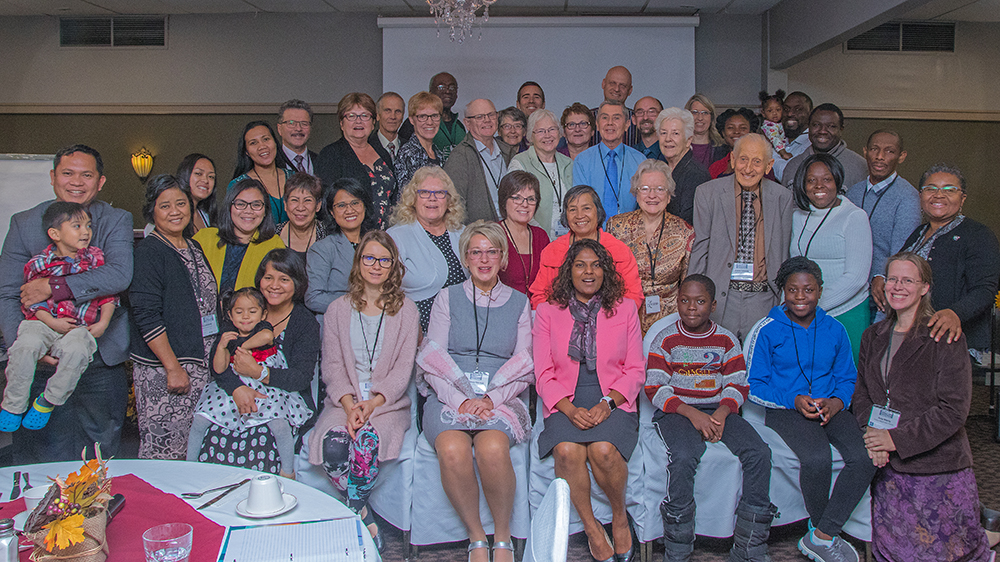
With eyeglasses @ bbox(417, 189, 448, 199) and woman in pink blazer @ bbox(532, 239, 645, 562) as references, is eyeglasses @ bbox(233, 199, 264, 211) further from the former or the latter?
woman in pink blazer @ bbox(532, 239, 645, 562)

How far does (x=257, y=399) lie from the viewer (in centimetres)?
282

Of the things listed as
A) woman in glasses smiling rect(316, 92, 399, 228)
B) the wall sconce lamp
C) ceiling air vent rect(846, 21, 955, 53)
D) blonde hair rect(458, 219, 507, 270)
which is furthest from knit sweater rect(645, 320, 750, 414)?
the wall sconce lamp

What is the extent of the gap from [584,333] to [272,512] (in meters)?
1.80

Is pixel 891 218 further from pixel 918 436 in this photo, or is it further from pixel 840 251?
pixel 918 436

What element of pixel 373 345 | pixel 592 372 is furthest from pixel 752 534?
pixel 373 345

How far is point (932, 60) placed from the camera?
760cm

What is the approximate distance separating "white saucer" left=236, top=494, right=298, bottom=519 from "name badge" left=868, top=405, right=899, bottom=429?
2374mm

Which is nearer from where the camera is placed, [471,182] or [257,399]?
[257,399]

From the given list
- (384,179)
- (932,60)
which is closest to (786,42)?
(932,60)

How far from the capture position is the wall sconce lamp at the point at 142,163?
25.5 ft

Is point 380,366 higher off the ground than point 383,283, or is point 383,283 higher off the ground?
point 383,283

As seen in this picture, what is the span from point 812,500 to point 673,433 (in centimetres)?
62

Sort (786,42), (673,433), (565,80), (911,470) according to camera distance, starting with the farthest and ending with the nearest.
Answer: (565,80) < (786,42) < (673,433) < (911,470)

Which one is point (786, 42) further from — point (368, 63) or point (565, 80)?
point (368, 63)
